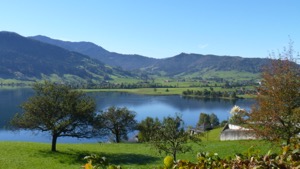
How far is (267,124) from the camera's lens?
21.6 m

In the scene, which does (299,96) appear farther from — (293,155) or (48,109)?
(48,109)

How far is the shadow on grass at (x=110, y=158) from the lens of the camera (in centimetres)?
3303

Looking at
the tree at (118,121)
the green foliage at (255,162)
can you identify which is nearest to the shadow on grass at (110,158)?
the green foliage at (255,162)

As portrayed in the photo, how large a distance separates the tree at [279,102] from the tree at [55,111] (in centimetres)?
2084

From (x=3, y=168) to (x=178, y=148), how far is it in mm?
14457

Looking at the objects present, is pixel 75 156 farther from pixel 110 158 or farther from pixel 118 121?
pixel 118 121

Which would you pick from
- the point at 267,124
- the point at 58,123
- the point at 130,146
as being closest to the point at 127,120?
the point at 130,146

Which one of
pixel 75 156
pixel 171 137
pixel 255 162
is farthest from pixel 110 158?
pixel 255 162

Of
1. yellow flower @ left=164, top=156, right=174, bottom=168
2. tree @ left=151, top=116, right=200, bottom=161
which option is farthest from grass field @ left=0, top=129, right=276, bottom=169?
yellow flower @ left=164, top=156, right=174, bottom=168

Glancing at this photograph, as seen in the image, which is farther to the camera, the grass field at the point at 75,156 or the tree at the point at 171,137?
the grass field at the point at 75,156

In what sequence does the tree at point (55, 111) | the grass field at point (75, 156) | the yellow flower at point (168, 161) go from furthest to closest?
the tree at point (55, 111) → the grass field at point (75, 156) → the yellow flower at point (168, 161)

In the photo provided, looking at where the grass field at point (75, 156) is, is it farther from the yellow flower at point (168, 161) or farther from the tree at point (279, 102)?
the yellow flower at point (168, 161)

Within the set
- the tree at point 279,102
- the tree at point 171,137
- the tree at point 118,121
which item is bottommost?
A: the tree at point 118,121

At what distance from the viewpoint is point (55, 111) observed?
122 feet
